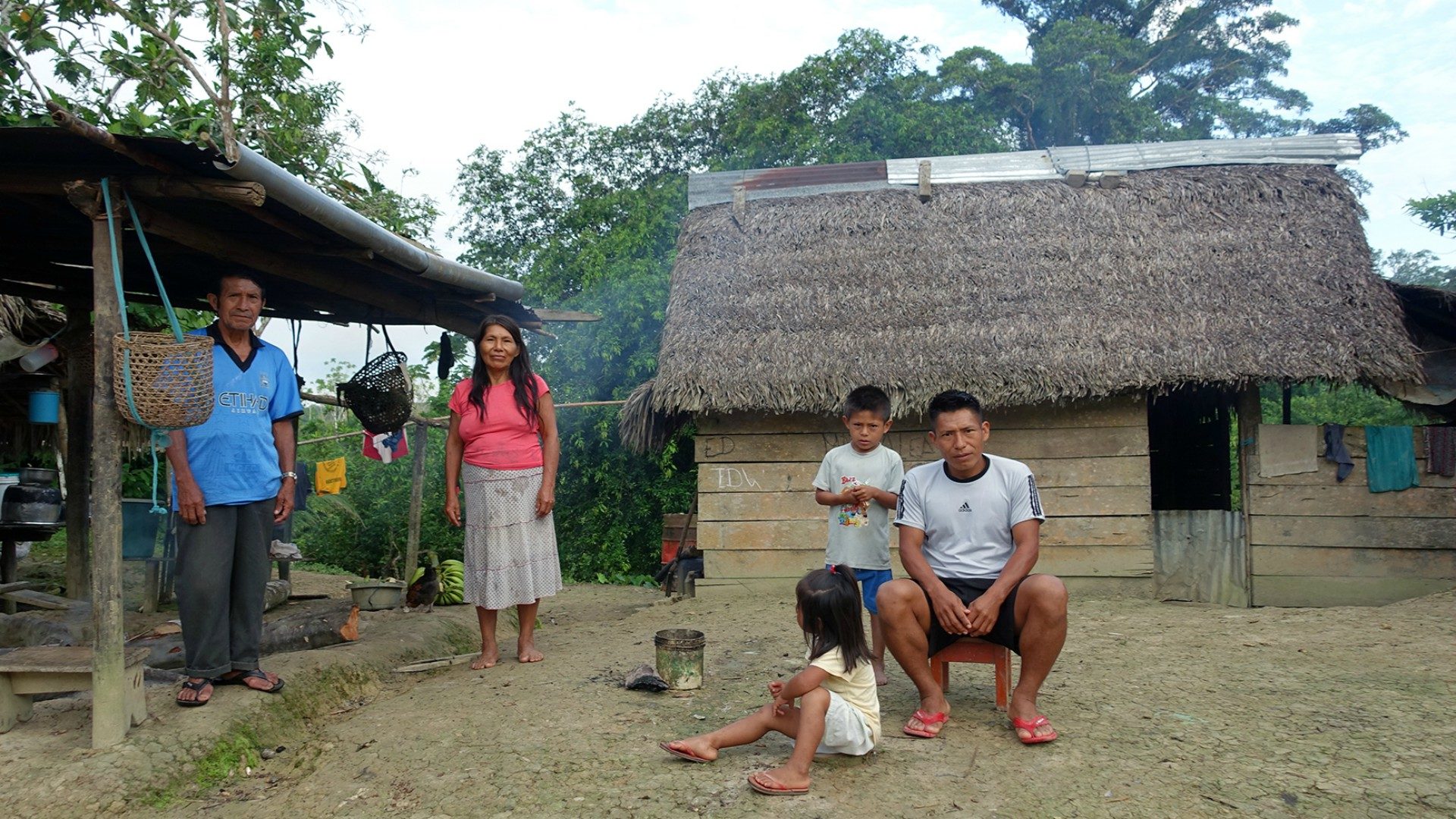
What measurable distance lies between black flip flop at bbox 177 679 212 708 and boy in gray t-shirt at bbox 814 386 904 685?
2.46m

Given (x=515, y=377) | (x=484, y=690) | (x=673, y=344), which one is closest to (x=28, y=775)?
(x=484, y=690)

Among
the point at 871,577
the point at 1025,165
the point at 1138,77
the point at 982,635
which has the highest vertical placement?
the point at 1138,77

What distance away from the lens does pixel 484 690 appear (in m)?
4.27

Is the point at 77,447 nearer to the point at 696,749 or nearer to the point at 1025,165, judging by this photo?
the point at 696,749

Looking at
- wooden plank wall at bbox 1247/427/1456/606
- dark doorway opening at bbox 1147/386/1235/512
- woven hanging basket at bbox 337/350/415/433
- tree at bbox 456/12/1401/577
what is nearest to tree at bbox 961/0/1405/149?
tree at bbox 456/12/1401/577

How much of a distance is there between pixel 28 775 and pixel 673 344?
550 cm

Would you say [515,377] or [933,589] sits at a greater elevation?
[515,377]

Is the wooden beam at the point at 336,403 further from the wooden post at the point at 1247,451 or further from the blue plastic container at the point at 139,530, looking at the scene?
the wooden post at the point at 1247,451

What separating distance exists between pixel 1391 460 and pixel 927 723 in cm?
577

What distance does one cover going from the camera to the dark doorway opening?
9.62 metres

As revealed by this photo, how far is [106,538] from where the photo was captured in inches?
128

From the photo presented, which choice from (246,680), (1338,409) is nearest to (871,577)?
(246,680)

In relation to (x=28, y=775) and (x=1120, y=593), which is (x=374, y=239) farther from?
(x=1120, y=593)

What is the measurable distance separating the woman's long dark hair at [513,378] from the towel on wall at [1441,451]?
263 inches
